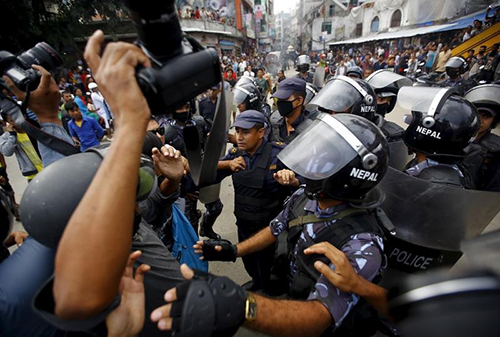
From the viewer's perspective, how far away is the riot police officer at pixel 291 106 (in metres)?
3.61

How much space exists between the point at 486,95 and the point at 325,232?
3.09 m

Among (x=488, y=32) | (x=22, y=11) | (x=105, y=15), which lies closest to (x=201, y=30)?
(x=105, y=15)

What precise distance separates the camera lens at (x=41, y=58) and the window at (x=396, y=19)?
3493cm

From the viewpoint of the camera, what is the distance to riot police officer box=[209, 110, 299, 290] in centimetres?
251

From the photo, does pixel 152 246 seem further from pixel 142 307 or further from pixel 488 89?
pixel 488 89

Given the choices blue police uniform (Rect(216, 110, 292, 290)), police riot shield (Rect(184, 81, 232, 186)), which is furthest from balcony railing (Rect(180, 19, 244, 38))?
police riot shield (Rect(184, 81, 232, 186))

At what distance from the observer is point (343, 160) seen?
1.42 meters

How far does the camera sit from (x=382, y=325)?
176 cm

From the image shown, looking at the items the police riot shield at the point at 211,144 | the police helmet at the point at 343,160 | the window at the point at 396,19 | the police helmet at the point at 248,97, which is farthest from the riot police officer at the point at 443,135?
the window at the point at 396,19

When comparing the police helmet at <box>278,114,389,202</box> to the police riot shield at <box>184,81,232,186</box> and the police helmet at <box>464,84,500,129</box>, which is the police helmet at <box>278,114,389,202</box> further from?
the police helmet at <box>464,84,500,129</box>

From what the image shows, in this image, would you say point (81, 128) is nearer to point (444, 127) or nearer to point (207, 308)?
point (207, 308)

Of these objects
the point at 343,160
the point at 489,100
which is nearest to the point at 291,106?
the point at 489,100

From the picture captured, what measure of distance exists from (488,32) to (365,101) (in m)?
15.3

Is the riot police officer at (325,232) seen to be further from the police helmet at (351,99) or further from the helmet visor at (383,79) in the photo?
the helmet visor at (383,79)
